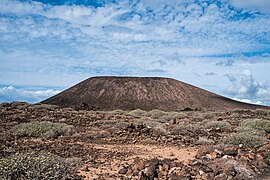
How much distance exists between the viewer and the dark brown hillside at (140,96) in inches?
2251

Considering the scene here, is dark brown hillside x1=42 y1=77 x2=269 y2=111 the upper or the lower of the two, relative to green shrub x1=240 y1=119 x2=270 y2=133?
upper

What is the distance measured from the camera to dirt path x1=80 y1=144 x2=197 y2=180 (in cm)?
703

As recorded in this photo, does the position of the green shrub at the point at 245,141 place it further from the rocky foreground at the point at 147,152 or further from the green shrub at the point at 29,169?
the green shrub at the point at 29,169

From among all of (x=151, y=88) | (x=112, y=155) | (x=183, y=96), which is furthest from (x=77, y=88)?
(x=112, y=155)

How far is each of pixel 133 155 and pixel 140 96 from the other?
51.3 m

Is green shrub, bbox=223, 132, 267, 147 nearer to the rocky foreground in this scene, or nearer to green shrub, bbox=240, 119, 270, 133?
the rocky foreground

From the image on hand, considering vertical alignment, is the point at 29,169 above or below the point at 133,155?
above

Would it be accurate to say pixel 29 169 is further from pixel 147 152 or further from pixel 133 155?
pixel 147 152

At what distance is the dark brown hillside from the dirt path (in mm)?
43746

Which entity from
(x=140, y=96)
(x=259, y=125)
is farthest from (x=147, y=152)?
(x=140, y=96)

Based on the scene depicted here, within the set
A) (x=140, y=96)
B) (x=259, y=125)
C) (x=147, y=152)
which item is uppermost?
(x=140, y=96)

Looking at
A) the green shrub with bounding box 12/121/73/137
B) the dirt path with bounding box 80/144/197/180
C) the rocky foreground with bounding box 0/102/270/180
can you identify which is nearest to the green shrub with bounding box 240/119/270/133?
the rocky foreground with bounding box 0/102/270/180

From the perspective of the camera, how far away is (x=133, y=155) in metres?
9.22

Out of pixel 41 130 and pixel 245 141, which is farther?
pixel 41 130
